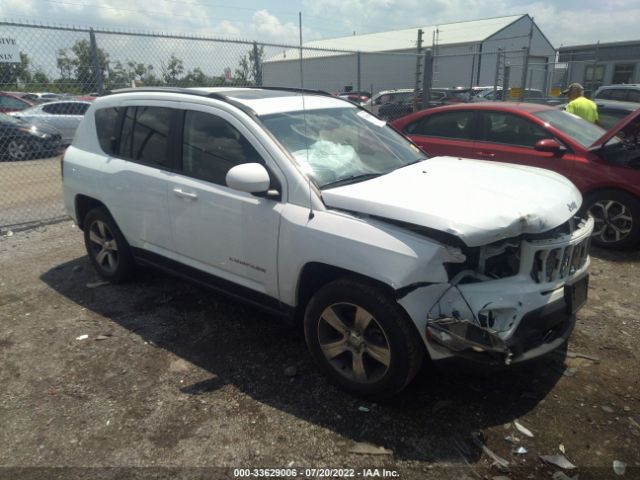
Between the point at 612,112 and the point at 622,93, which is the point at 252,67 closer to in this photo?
the point at 612,112

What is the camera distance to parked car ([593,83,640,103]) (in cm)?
1377

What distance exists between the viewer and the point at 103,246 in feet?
15.2

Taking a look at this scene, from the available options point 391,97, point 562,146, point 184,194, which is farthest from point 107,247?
point 391,97

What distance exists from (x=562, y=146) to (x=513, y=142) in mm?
595

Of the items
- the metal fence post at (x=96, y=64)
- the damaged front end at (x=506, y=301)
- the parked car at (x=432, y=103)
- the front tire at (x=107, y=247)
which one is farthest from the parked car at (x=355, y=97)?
the metal fence post at (x=96, y=64)

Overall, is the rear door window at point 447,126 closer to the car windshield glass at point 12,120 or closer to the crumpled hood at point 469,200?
the crumpled hood at point 469,200

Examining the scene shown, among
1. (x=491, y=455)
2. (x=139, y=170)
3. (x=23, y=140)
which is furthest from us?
(x=23, y=140)

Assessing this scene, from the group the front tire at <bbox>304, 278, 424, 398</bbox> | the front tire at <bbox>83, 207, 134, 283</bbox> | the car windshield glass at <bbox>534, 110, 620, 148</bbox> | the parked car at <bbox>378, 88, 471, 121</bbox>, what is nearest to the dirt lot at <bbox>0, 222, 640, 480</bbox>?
the front tire at <bbox>304, 278, 424, 398</bbox>

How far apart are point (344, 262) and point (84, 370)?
6.76ft

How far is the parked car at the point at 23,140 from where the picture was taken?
1001 cm

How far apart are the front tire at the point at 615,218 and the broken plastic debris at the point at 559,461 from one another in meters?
3.71

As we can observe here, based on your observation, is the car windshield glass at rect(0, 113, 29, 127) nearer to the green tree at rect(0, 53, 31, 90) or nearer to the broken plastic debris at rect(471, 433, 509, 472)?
the green tree at rect(0, 53, 31, 90)

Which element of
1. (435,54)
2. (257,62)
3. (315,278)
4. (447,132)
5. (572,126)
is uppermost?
(435,54)

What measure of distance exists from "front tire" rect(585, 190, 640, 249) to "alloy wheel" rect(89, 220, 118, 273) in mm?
5117
